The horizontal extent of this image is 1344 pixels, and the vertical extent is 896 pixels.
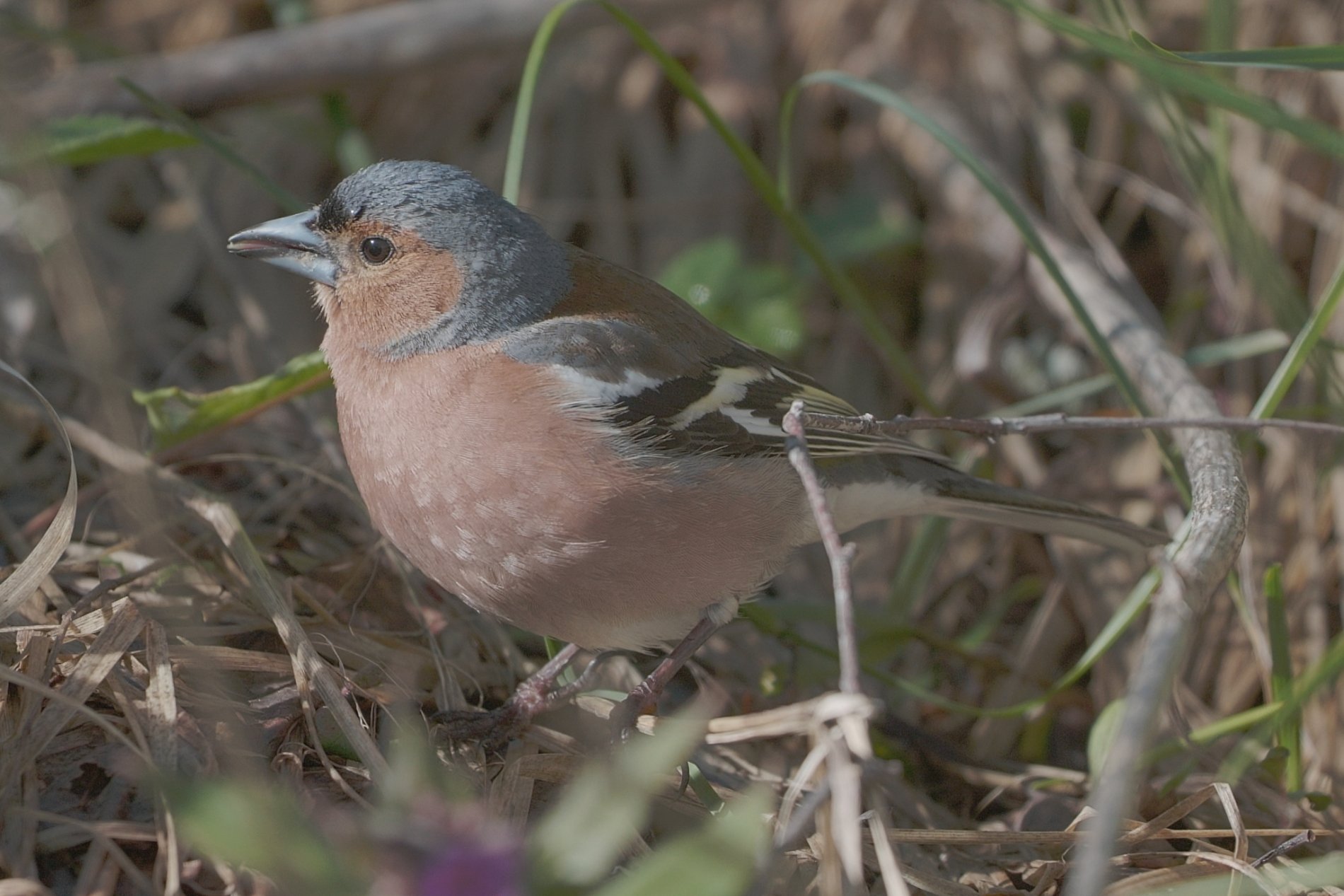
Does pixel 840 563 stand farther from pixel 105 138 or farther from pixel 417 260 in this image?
pixel 105 138

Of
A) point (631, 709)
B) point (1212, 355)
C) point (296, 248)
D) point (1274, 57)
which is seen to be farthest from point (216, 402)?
point (1212, 355)

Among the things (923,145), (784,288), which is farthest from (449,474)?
(923,145)

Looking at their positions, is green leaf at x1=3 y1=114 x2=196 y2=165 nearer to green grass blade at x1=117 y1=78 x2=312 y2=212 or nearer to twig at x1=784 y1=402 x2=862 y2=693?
green grass blade at x1=117 y1=78 x2=312 y2=212

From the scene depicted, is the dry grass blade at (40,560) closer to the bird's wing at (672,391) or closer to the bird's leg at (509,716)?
the bird's leg at (509,716)

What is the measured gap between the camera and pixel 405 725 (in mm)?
1255

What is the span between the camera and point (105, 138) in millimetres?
3006

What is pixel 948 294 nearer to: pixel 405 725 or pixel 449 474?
pixel 449 474

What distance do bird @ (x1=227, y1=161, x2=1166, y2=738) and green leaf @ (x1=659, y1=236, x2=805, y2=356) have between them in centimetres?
62

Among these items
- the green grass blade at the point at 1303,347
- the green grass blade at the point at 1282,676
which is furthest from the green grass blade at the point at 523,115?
the green grass blade at the point at 1282,676

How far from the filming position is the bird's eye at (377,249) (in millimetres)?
2941

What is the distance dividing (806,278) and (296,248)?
2.12m

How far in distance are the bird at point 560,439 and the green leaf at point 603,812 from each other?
119cm

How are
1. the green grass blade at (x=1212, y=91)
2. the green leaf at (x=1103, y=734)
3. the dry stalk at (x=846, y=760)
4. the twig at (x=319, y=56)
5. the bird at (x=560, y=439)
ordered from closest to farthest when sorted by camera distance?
1. the dry stalk at (x=846, y=760)
2. the green grass blade at (x=1212, y=91)
3. the bird at (x=560, y=439)
4. the green leaf at (x=1103, y=734)
5. the twig at (x=319, y=56)

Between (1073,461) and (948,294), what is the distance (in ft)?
2.74
